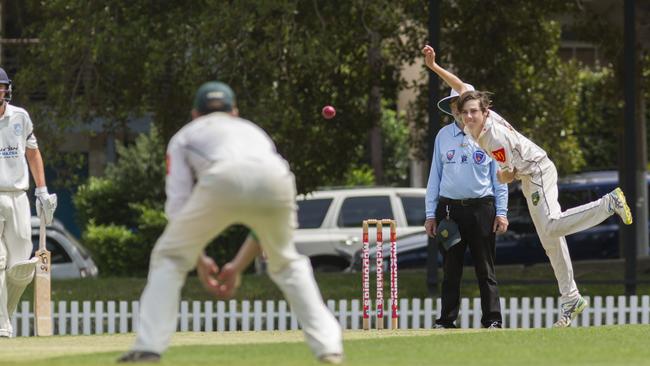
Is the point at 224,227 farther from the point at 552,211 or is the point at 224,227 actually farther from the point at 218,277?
the point at 552,211

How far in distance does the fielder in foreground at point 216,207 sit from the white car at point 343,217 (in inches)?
688

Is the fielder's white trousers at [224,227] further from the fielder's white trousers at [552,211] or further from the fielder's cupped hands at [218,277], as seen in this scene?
the fielder's white trousers at [552,211]

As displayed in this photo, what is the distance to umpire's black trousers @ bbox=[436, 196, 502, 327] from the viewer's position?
1337 cm

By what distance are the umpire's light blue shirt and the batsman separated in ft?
10.8

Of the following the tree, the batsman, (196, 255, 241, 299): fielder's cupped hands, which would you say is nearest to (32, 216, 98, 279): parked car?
the tree

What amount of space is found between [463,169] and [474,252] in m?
0.74

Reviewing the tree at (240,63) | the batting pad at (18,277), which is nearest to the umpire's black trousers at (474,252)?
the batting pad at (18,277)

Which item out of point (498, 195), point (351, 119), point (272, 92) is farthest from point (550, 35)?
point (498, 195)

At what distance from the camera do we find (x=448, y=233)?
1324cm

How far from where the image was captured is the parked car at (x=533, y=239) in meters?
24.5

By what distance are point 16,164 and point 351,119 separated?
35.2ft

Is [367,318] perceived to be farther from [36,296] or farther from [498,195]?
[36,296]

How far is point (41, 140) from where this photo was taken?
21.6m

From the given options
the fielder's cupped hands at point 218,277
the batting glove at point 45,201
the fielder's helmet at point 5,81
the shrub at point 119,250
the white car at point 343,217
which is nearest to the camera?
the fielder's cupped hands at point 218,277
